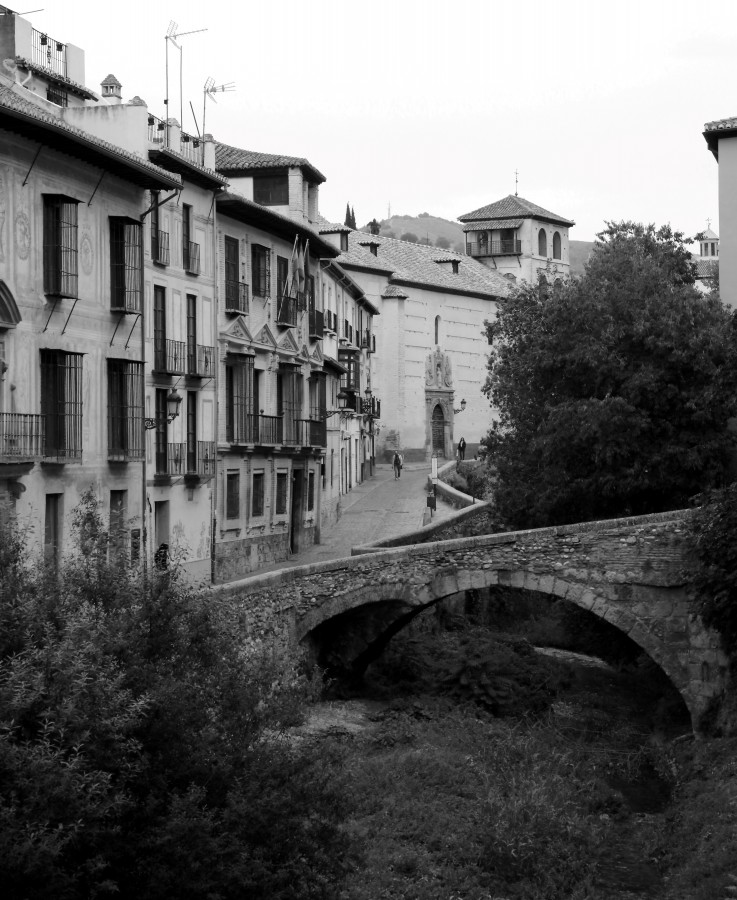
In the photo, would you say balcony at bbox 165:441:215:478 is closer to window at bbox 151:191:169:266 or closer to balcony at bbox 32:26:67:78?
window at bbox 151:191:169:266


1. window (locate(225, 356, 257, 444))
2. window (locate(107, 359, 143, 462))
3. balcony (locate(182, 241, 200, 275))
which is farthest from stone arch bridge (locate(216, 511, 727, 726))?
balcony (locate(182, 241, 200, 275))

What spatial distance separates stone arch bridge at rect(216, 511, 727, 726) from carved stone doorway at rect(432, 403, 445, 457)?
54.1 m

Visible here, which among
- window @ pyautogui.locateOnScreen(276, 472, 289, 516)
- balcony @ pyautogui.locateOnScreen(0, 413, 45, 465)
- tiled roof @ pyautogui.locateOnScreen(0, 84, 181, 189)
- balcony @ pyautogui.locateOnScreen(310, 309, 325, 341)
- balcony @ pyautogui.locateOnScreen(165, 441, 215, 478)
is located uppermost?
tiled roof @ pyautogui.locateOnScreen(0, 84, 181, 189)

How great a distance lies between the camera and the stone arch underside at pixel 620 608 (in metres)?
29.2

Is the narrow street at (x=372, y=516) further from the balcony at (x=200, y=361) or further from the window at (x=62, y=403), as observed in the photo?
the window at (x=62, y=403)

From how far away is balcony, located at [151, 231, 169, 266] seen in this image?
32.9 m

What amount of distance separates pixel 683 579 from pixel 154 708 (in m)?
16.0

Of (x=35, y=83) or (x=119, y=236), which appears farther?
(x=35, y=83)

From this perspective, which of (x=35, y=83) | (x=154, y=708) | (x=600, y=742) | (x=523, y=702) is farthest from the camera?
(x=35, y=83)

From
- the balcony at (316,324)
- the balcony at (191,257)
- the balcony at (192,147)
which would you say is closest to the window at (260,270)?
the balcony at (192,147)

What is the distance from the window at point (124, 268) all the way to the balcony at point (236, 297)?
21.0 feet

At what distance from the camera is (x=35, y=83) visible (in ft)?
123

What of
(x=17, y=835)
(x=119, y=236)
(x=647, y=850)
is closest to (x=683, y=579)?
(x=647, y=850)

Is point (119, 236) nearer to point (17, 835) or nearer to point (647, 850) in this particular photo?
point (647, 850)
